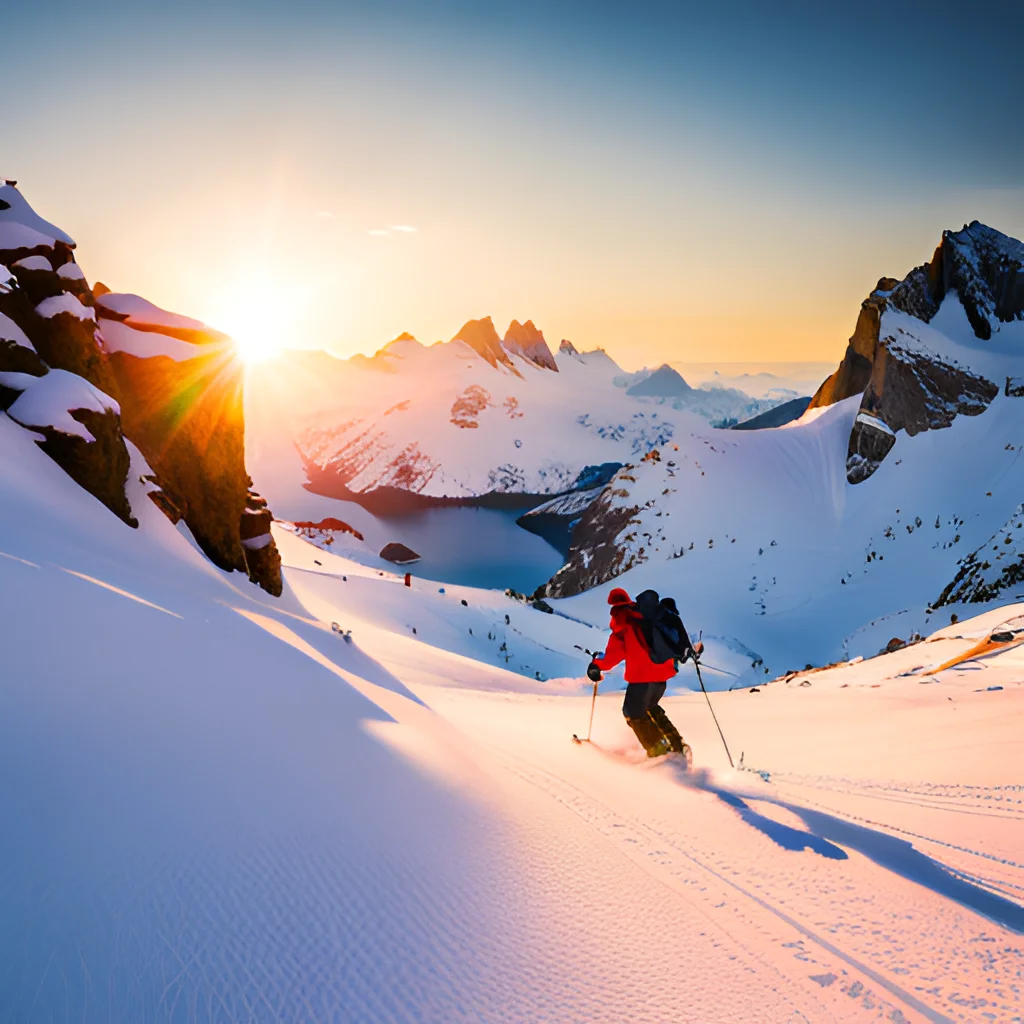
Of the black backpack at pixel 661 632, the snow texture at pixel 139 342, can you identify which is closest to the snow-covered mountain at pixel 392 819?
the black backpack at pixel 661 632

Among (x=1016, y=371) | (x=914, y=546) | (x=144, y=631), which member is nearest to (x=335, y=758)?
(x=144, y=631)

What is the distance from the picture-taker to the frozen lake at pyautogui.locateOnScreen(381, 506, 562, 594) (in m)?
67.5

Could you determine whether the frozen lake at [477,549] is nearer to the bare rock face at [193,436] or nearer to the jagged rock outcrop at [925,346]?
the jagged rock outcrop at [925,346]

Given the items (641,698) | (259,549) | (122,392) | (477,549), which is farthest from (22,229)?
(477,549)

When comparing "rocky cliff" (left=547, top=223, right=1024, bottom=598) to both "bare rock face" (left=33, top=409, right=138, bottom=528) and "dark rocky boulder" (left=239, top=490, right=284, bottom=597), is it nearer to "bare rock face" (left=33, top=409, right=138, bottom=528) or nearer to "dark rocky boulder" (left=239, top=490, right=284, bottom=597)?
"dark rocky boulder" (left=239, top=490, right=284, bottom=597)

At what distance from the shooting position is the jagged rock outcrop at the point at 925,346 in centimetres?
4162

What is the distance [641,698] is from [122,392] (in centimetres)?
1324

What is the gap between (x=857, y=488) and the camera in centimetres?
4266

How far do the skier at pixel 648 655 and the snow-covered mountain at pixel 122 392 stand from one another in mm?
8515

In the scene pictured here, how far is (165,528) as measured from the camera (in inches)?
442

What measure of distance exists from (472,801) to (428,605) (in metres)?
23.8

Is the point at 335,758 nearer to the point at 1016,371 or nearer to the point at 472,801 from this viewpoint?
the point at 472,801

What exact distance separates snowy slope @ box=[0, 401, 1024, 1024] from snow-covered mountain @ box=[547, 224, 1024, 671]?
1051 inches

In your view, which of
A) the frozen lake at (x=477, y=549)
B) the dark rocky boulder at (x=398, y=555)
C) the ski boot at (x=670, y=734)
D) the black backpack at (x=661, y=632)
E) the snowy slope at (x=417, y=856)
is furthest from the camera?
the frozen lake at (x=477, y=549)
